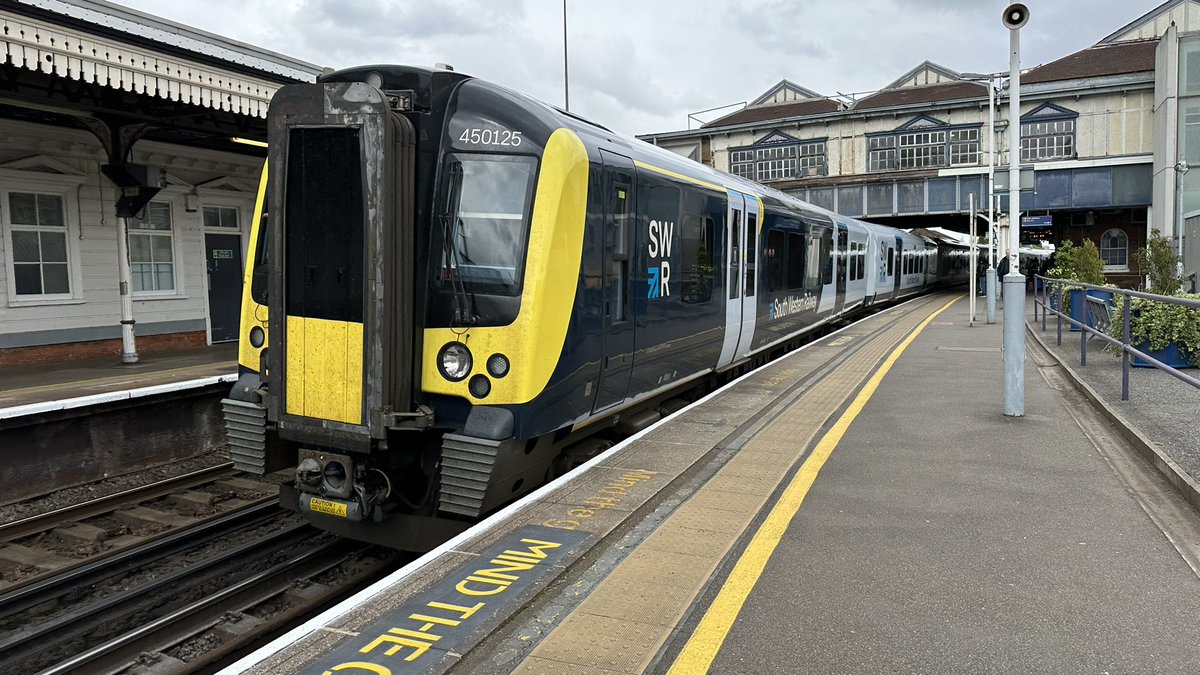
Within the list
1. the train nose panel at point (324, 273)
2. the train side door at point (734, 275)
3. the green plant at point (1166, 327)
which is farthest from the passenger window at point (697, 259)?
the green plant at point (1166, 327)

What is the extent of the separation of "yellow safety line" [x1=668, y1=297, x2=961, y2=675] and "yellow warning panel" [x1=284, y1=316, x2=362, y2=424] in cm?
243

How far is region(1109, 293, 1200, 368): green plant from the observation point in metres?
10.1

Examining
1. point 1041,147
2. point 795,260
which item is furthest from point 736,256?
point 1041,147

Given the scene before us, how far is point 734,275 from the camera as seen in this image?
935 cm

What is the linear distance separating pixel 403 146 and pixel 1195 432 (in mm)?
6451

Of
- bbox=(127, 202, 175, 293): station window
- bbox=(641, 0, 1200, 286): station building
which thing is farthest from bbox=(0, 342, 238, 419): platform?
bbox=(641, 0, 1200, 286): station building

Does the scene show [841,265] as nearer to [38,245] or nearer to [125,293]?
[125,293]

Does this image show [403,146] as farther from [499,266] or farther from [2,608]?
[2,608]

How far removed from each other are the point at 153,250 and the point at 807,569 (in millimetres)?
13363

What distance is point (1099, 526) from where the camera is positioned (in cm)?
479

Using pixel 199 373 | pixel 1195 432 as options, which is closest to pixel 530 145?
pixel 1195 432

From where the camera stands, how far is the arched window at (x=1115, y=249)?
1548 inches

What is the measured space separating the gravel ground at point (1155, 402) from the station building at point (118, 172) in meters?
10.5

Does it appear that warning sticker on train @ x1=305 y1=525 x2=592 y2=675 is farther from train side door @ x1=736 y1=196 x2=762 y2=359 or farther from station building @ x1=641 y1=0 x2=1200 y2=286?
station building @ x1=641 y1=0 x2=1200 y2=286
